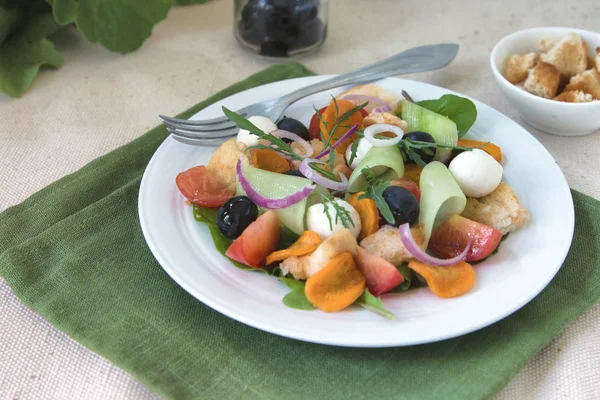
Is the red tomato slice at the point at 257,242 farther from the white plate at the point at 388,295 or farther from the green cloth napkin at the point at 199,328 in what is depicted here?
the green cloth napkin at the point at 199,328

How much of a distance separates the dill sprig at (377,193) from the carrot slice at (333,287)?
19cm

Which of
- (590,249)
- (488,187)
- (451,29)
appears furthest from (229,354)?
(451,29)

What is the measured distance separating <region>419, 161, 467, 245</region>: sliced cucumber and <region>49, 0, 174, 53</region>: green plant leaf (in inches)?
64.5

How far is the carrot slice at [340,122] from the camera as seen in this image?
2131 mm

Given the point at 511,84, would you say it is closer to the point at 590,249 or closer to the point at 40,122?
the point at 590,249

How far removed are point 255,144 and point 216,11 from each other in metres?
1.65

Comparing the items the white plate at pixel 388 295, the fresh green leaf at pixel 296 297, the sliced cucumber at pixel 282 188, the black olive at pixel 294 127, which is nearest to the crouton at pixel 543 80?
the white plate at pixel 388 295

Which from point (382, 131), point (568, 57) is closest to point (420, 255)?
point (382, 131)

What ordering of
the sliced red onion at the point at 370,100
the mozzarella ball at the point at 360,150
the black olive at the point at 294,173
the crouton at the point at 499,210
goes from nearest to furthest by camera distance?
the crouton at the point at 499,210, the black olive at the point at 294,173, the mozzarella ball at the point at 360,150, the sliced red onion at the point at 370,100

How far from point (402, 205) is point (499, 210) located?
31 centimetres

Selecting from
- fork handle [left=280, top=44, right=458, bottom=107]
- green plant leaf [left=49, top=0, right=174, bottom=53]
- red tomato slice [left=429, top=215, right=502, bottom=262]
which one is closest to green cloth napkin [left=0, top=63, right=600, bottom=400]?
red tomato slice [left=429, top=215, right=502, bottom=262]

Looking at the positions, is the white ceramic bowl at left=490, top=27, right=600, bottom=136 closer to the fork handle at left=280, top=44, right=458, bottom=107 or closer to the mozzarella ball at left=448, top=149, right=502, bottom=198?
the fork handle at left=280, top=44, right=458, bottom=107

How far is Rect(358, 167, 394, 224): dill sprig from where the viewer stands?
5.70ft

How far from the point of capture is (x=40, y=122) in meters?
2.65
